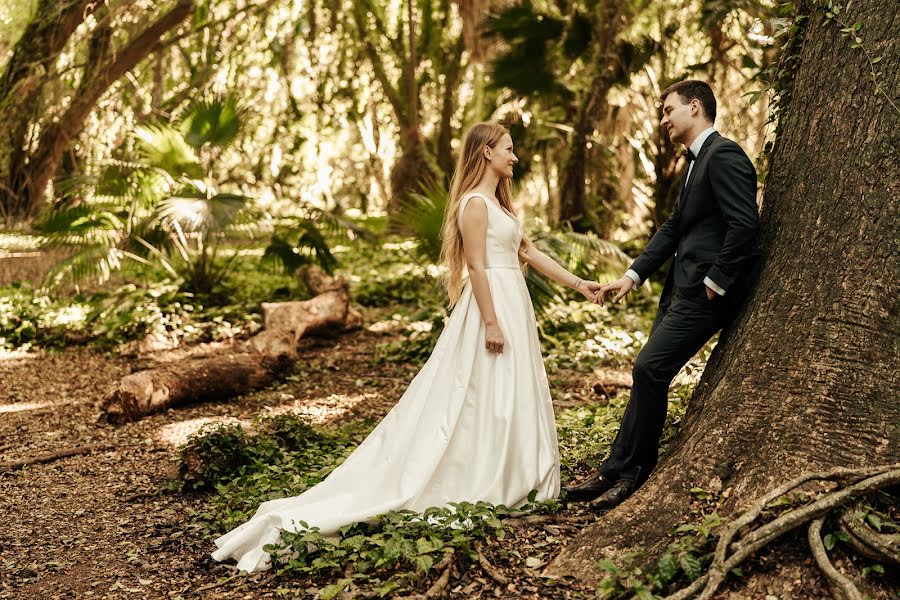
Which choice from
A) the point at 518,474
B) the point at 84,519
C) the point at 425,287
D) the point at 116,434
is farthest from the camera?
the point at 425,287

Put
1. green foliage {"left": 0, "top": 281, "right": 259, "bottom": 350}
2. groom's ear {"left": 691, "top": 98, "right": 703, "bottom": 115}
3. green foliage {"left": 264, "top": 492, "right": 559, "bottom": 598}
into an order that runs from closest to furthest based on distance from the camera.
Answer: green foliage {"left": 264, "top": 492, "right": 559, "bottom": 598}, groom's ear {"left": 691, "top": 98, "right": 703, "bottom": 115}, green foliage {"left": 0, "top": 281, "right": 259, "bottom": 350}

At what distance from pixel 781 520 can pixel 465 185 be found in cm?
240

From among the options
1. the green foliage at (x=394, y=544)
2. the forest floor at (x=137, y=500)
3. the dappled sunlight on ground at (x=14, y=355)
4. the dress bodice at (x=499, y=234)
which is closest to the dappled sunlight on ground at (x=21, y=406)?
the forest floor at (x=137, y=500)

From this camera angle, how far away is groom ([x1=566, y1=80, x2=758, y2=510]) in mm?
3744

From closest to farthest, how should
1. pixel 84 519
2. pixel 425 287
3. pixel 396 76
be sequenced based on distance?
pixel 84 519, pixel 425 287, pixel 396 76

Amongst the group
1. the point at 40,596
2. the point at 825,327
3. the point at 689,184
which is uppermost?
the point at 689,184

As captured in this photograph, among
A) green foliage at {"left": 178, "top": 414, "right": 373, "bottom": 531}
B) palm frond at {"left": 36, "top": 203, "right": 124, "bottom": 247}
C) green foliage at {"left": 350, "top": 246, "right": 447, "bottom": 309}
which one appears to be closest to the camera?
green foliage at {"left": 178, "top": 414, "right": 373, "bottom": 531}

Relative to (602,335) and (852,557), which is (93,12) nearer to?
(602,335)

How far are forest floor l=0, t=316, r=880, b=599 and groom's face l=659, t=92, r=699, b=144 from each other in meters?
1.98

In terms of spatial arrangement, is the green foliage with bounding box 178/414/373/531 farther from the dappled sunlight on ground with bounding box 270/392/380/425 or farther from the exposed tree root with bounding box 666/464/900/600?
the exposed tree root with bounding box 666/464/900/600

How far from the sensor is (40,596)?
3.90 m

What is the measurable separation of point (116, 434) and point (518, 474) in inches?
153

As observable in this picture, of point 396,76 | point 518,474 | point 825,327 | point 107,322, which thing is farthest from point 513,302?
point 396,76

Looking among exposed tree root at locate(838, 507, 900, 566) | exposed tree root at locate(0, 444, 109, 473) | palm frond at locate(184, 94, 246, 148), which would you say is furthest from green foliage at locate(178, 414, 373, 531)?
palm frond at locate(184, 94, 246, 148)
